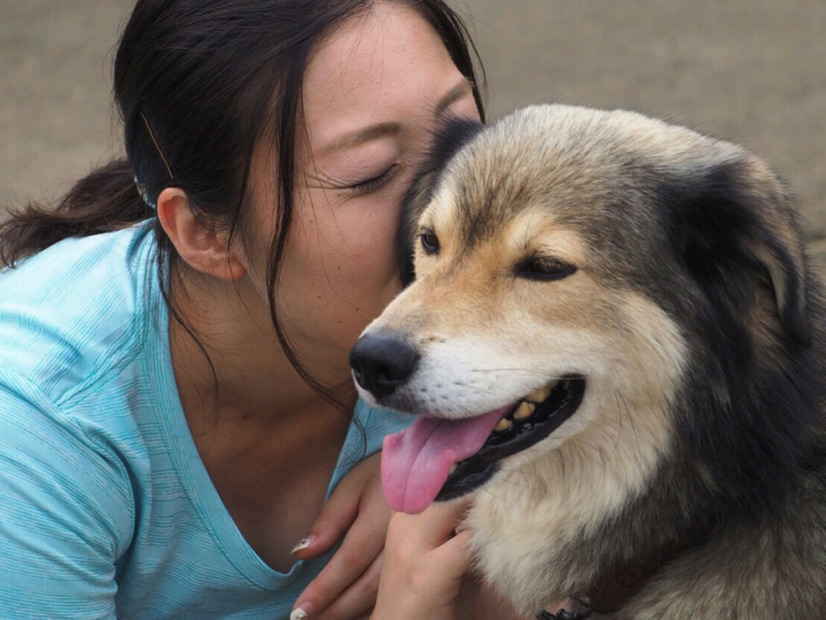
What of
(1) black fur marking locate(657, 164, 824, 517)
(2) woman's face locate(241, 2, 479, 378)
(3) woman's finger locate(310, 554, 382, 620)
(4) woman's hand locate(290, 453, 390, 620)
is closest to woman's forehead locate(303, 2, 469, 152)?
(2) woman's face locate(241, 2, 479, 378)

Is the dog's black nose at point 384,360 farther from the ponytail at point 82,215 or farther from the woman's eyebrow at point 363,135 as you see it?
the ponytail at point 82,215

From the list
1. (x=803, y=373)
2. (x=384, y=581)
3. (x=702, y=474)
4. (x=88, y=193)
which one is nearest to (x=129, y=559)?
(x=384, y=581)

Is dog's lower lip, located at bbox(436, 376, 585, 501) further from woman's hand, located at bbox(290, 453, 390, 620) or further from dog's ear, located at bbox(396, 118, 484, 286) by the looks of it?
woman's hand, located at bbox(290, 453, 390, 620)

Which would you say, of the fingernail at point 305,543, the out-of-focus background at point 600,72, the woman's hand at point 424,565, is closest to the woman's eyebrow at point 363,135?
the woman's hand at point 424,565

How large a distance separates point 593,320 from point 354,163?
1.89 ft

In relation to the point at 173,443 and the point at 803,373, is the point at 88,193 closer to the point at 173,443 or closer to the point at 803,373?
the point at 173,443

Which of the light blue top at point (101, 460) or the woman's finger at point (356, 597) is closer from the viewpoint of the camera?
the light blue top at point (101, 460)

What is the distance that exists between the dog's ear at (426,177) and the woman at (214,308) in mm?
27

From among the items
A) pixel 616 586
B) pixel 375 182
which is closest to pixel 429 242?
pixel 375 182

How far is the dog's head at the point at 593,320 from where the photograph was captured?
1.76 m

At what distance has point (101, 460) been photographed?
7.09 feet

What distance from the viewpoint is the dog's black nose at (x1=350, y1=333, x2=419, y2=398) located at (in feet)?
5.68

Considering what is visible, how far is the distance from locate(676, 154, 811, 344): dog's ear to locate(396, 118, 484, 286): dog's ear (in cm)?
51

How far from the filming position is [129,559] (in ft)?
7.86
